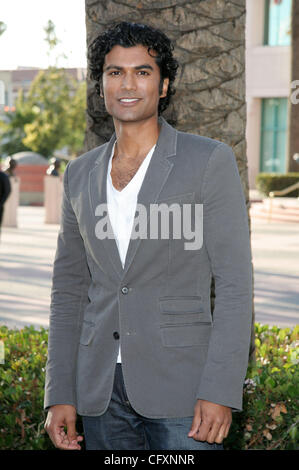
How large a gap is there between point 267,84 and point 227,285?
1335 inches

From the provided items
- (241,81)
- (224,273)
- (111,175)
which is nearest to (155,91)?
(111,175)

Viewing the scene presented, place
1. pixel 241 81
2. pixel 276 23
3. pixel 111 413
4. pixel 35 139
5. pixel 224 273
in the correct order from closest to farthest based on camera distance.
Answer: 1. pixel 224 273
2. pixel 111 413
3. pixel 241 81
4. pixel 276 23
5. pixel 35 139

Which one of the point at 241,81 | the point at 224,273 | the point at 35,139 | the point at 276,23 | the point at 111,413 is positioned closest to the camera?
the point at 224,273

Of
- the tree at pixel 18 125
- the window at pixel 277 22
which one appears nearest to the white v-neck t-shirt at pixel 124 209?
the window at pixel 277 22

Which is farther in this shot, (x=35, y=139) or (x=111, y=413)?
(x=35, y=139)

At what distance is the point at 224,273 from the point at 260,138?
111 feet

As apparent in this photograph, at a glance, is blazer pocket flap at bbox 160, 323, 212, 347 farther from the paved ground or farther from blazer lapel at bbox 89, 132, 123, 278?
the paved ground

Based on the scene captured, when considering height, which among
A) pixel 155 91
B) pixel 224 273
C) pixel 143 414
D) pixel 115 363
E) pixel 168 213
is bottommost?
pixel 143 414

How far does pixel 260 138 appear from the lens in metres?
35.5

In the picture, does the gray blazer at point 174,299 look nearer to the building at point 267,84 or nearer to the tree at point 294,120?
the tree at point 294,120

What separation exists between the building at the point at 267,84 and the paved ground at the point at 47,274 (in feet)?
55.3

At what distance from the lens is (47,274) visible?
37.4ft

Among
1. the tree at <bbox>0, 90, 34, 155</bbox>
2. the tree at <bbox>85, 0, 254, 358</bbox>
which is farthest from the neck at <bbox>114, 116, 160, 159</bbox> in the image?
the tree at <bbox>0, 90, 34, 155</bbox>

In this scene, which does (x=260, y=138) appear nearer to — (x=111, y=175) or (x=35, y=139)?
(x=35, y=139)
